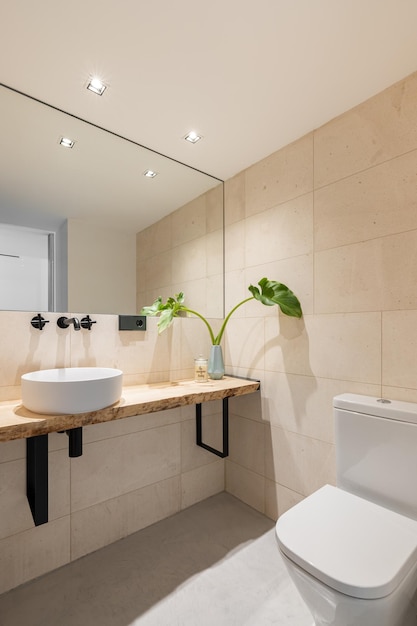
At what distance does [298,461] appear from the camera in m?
1.72

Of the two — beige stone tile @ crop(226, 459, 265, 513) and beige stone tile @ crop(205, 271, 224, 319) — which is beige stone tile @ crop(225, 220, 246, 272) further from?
beige stone tile @ crop(226, 459, 265, 513)

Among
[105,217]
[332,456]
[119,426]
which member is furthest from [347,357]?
[105,217]

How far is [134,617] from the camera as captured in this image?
4.14 feet

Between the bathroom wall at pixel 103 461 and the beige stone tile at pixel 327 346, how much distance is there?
22.6 inches

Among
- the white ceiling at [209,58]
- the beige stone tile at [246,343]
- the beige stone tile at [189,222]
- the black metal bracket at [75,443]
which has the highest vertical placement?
the white ceiling at [209,58]

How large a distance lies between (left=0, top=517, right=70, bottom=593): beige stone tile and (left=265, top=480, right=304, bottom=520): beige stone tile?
1.11m

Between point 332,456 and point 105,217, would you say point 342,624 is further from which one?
point 105,217

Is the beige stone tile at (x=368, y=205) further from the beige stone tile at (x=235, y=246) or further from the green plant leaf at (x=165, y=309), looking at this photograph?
the green plant leaf at (x=165, y=309)

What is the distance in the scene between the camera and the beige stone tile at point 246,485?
1944 mm

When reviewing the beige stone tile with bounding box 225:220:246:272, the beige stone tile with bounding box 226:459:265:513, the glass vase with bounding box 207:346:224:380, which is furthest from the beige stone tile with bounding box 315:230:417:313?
the beige stone tile with bounding box 226:459:265:513

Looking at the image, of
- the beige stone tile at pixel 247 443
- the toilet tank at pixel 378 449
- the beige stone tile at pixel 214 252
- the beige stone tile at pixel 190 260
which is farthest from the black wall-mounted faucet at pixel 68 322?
the toilet tank at pixel 378 449

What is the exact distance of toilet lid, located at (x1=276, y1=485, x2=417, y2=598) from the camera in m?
0.88

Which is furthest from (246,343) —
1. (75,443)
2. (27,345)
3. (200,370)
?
(27,345)

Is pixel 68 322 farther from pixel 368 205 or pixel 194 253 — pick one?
pixel 368 205
